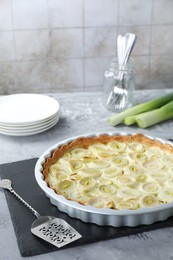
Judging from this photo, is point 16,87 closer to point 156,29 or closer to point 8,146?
point 156,29

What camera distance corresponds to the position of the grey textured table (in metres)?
0.97

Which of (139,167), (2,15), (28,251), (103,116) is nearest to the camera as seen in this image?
(28,251)

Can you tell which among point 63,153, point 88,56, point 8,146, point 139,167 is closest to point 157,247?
point 139,167

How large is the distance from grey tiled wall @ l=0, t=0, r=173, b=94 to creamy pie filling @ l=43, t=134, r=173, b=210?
113 cm

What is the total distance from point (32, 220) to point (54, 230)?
3.3 inches

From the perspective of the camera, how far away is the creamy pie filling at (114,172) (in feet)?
3.59

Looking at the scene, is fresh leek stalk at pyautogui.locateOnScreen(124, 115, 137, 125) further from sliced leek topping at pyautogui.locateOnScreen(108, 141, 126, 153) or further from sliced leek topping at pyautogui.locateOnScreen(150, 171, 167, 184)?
sliced leek topping at pyautogui.locateOnScreen(150, 171, 167, 184)

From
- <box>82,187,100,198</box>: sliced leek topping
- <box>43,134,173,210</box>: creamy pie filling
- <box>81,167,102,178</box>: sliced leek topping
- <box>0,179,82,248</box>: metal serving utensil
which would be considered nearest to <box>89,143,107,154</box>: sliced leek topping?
<box>43,134,173,210</box>: creamy pie filling

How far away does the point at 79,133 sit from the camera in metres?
1.56

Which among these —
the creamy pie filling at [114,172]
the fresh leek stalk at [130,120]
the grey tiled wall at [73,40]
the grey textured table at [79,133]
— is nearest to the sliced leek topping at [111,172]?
the creamy pie filling at [114,172]

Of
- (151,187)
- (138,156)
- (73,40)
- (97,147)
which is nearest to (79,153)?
(97,147)

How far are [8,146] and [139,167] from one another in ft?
1.55

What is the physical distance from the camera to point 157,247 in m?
0.99

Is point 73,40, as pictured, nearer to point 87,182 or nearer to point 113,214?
point 87,182
